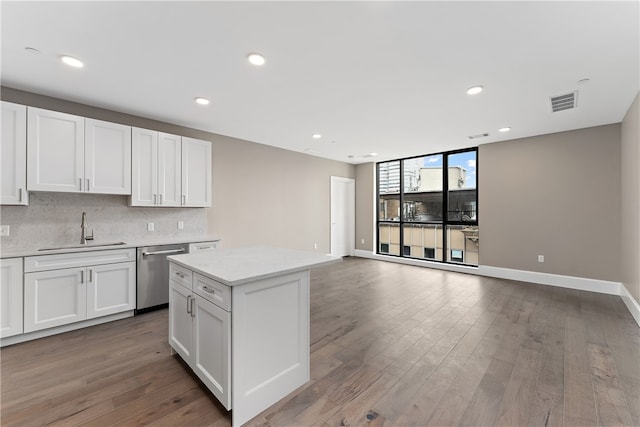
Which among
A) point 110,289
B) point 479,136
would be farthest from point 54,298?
point 479,136

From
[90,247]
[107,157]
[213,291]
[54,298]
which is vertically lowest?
[54,298]

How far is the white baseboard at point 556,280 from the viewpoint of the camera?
3582mm

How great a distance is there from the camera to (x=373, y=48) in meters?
2.14

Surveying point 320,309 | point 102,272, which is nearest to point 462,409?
point 320,309

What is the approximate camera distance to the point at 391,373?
6.83 feet

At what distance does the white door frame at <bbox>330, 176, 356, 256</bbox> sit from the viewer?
6.98 meters

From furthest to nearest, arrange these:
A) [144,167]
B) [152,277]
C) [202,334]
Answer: [144,167] → [152,277] → [202,334]

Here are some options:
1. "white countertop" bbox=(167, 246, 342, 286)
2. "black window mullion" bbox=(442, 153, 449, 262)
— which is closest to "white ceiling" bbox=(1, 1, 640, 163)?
"white countertop" bbox=(167, 246, 342, 286)

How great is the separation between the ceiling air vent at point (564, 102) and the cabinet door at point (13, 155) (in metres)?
5.69

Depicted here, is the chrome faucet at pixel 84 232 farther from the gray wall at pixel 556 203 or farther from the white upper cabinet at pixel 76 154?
the gray wall at pixel 556 203

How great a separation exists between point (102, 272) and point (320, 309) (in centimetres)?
253

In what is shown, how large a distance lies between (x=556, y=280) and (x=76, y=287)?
6.76 metres

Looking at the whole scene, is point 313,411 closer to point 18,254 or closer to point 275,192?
point 18,254

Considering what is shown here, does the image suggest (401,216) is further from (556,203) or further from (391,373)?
(391,373)
